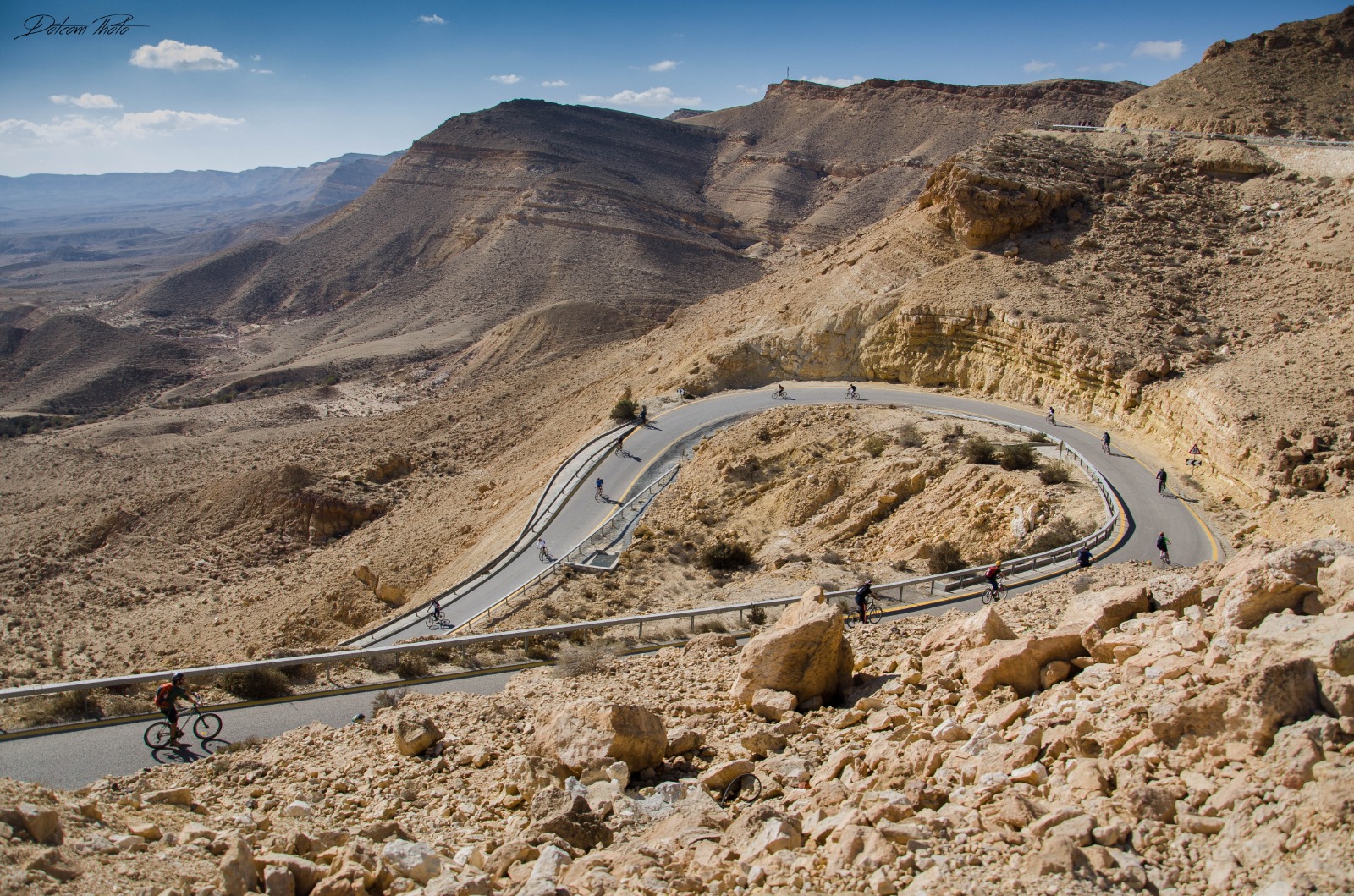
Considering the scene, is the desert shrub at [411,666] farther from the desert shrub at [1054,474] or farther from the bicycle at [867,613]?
the desert shrub at [1054,474]

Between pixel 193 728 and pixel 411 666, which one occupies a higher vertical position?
pixel 193 728

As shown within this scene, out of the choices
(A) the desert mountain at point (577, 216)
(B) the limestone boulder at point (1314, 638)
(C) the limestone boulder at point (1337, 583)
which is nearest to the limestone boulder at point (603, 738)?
(B) the limestone boulder at point (1314, 638)

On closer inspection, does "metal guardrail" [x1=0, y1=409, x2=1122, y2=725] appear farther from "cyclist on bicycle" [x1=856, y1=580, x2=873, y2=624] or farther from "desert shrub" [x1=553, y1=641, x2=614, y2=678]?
"cyclist on bicycle" [x1=856, y1=580, x2=873, y2=624]

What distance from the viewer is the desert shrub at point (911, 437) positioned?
21.6 m

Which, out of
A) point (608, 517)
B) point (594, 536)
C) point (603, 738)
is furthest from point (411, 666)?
point (608, 517)

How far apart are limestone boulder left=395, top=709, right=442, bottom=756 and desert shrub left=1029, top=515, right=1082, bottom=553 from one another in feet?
41.5

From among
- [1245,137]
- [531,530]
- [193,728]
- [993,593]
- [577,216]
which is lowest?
[531,530]

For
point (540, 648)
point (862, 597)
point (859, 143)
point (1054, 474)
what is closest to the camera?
point (540, 648)

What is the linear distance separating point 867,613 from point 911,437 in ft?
33.5

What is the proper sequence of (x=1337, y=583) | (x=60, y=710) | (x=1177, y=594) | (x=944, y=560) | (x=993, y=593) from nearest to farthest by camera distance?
(x=1337, y=583)
(x=1177, y=594)
(x=60, y=710)
(x=993, y=593)
(x=944, y=560)

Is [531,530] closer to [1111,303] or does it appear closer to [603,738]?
[603,738]

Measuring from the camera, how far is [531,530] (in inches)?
882

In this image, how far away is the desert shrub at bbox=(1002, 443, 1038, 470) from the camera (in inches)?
757

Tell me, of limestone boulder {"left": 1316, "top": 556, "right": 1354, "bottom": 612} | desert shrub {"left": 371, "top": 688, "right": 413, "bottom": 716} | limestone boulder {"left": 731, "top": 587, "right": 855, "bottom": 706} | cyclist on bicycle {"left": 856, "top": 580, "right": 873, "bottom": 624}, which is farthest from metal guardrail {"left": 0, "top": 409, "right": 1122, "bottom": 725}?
limestone boulder {"left": 1316, "top": 556, "right": 1354, "bottom": 612}
